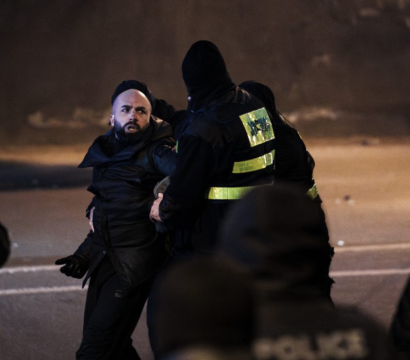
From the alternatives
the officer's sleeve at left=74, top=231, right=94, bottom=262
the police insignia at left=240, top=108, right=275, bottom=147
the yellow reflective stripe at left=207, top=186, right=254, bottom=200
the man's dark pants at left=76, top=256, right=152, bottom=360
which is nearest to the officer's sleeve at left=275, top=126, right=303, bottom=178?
the police insignia at left=240, top=108, right=275, bottom=147

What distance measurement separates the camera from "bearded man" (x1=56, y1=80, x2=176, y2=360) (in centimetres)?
416

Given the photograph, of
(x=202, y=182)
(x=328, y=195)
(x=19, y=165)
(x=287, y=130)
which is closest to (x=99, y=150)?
(x=202, y=182)

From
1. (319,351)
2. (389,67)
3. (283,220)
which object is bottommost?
(319,351)

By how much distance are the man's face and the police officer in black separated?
24 centimetres

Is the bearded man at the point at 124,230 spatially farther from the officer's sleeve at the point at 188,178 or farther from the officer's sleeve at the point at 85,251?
the officer's sleeve at the point at 188,178

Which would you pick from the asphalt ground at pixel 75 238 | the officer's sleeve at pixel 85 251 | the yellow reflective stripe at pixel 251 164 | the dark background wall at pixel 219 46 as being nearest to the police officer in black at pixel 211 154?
the yellow reflective stripe at pixel 251 164

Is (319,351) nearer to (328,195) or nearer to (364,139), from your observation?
(328,195)

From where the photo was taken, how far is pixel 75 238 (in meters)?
9.13

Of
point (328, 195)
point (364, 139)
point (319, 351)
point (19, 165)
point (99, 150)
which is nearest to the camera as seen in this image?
point (319, 351)

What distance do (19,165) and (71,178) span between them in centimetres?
212

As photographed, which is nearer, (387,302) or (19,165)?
(387,302)

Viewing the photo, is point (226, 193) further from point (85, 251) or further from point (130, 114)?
point (85, 251)

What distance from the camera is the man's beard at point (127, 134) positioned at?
14.0 feet

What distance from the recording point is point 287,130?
470 cm
